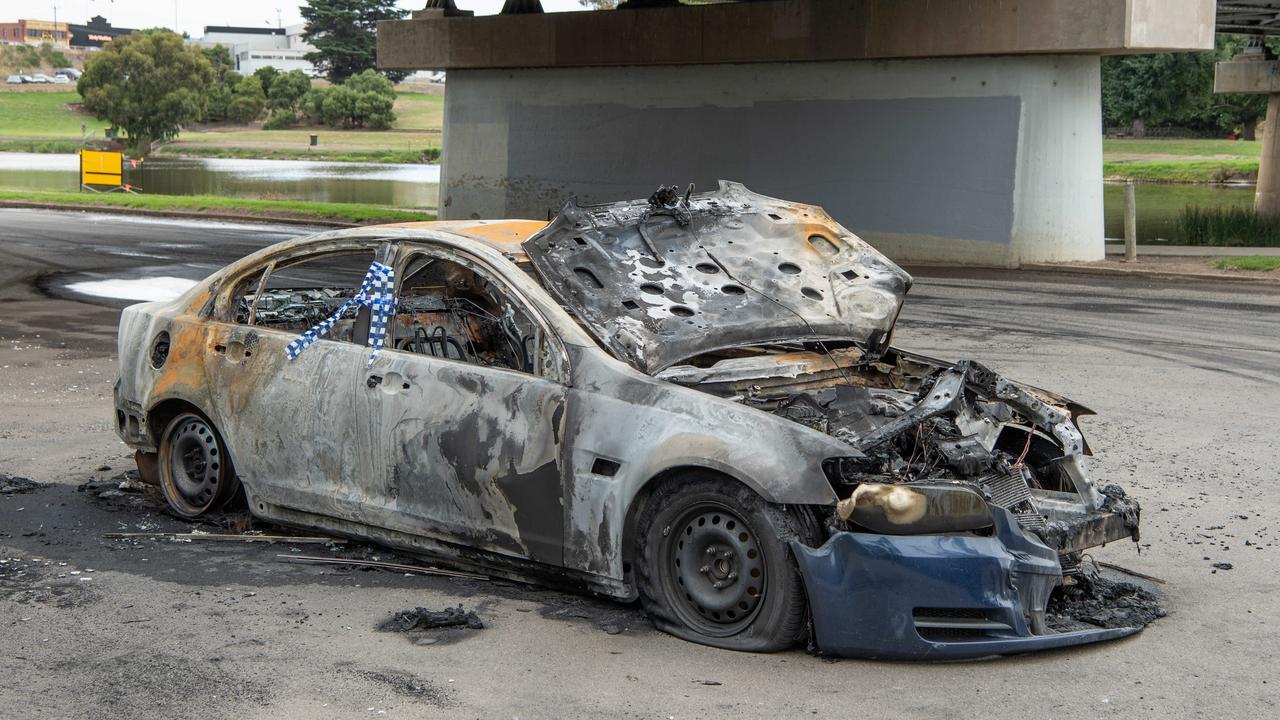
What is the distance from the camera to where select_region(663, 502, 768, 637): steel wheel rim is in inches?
198

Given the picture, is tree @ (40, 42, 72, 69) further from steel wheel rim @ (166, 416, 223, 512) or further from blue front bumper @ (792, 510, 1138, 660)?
blue front bumper @ (792, 510, 1138, 660)

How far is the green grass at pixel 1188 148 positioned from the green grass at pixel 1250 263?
45.9 metres

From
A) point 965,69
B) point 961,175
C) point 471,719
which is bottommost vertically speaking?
point 471,719

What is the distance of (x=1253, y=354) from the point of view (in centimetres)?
1264

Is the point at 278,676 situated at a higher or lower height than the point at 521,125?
lower

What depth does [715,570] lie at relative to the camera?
5.12m

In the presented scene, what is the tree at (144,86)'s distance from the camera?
251 feet

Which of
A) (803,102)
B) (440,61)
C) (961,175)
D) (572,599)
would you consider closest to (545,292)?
(572,599)

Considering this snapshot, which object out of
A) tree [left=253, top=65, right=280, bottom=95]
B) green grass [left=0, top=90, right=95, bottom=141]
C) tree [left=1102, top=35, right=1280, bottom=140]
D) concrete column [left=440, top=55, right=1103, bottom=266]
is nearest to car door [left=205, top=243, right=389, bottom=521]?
concrete column [left=440, top=55, right=1103, bottom=266]

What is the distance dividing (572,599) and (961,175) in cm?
1856

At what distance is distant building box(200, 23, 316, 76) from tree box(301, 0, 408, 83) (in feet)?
147

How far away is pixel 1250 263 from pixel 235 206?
22802 millimetres

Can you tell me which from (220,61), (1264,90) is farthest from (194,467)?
(220,61)

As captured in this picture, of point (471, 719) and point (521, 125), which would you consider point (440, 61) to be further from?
point (471, 719)
